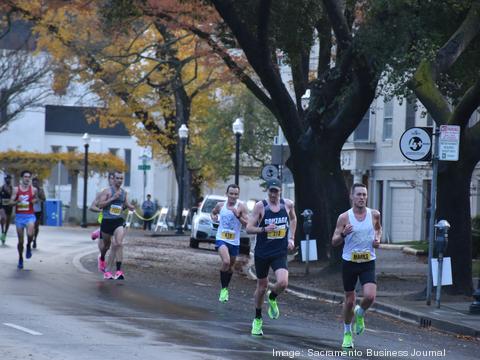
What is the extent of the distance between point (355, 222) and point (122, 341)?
3038 mm

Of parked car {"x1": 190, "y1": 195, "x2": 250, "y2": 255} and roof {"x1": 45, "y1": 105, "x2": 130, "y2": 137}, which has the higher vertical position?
roof {"x1": 45, "y1": 105, "x2": 130, "y2": 137}

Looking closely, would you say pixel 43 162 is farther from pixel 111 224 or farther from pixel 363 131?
pixel 111 224

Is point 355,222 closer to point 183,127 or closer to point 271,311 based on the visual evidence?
point 271,311

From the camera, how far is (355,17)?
2680 cm

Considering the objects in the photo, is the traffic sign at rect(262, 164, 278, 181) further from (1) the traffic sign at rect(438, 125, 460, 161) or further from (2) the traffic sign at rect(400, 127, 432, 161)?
(1) the traffic sign at rect(438, 125, 460, 161)

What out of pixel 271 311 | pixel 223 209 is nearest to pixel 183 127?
pixel 223 209

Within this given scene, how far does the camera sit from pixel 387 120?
44781 millimetres

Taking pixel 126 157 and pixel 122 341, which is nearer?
pixel 122 341

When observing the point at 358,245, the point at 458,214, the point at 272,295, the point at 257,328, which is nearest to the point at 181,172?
the point at 458,214

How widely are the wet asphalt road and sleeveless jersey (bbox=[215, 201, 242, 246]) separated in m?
1.00

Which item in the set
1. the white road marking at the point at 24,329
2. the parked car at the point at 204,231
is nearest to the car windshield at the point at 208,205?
the parked car at the point at 204,231

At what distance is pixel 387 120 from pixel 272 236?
3092cm

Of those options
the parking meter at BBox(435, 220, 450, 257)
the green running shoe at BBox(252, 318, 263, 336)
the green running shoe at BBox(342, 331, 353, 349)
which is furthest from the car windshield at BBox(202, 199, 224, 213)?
the green running shoe at BBox(342, 331, 353, 349)

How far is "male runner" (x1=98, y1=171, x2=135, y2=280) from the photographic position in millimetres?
20656
